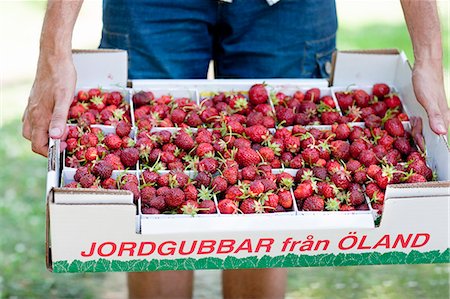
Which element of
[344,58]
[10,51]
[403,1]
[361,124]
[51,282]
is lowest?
[51,282]

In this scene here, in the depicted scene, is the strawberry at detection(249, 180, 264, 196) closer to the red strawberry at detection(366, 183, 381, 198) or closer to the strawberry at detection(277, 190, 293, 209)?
the strawberry at detection(277, 190, 293, 209)

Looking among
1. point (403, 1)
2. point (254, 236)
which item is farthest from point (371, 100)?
point (254, 236)

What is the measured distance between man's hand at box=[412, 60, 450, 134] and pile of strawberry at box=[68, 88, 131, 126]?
77cm

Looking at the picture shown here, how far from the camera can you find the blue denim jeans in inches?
90.5

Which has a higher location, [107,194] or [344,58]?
[344,58]

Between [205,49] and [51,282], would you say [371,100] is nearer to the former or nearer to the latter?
[205,49]

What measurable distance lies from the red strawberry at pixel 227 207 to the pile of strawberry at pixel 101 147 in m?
0.27

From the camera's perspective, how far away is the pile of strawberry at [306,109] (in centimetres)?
211

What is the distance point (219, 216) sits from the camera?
1.73 metres

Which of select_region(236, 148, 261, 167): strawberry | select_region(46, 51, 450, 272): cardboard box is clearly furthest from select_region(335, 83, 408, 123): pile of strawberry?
select_region(46, 51, 450, 272): cardboard box

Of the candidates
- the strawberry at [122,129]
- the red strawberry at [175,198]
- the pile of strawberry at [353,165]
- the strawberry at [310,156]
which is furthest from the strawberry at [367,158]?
the strawberry at [122,129]

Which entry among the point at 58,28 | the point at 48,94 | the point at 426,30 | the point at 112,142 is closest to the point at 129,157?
the point at 112,142

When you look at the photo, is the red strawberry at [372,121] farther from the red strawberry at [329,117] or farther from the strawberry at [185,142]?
the strawberry at [185,142]

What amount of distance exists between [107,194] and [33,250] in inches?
62.9
